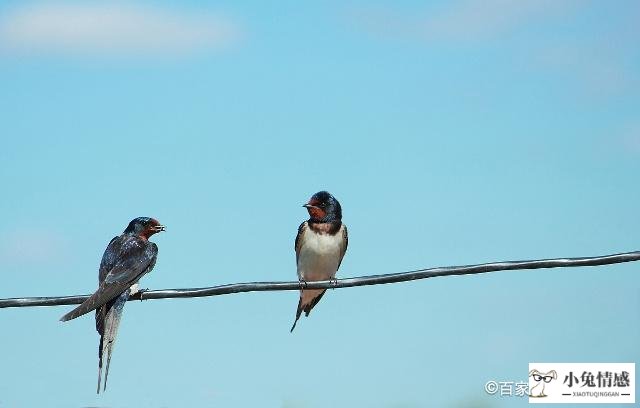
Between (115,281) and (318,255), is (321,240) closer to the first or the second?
(318,255)

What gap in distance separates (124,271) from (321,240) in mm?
2711

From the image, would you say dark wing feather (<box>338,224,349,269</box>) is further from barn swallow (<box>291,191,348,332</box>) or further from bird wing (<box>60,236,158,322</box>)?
bird wing (<box>60,236,158,322</box>)

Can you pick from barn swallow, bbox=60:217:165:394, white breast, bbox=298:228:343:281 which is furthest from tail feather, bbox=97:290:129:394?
white breast, bbox=298:228:343:281

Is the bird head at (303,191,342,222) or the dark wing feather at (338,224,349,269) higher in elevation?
the bird head at (303,191,342,222)

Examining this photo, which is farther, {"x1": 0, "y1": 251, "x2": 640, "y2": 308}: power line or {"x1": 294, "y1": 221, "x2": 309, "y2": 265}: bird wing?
{"x1": 294, "y1": 221, "x2": 309, "y2": 265}: bird wing

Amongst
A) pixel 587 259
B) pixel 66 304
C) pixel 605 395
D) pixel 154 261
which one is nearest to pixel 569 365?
pixel 605 395

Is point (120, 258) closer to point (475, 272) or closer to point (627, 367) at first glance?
point (475, 272)

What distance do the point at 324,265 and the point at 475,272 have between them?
409 centimetres

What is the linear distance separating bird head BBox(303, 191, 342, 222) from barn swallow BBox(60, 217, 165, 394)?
1877mm

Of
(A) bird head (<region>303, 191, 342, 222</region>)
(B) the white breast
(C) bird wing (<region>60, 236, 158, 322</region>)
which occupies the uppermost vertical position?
(A) bird head (<region>303, 191, 342, 222</region>)

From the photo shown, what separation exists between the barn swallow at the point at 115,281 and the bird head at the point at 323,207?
1877mm

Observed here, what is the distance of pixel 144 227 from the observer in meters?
8.70

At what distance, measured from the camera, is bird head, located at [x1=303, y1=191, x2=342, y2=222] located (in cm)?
991

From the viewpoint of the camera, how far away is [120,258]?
25.4ft
